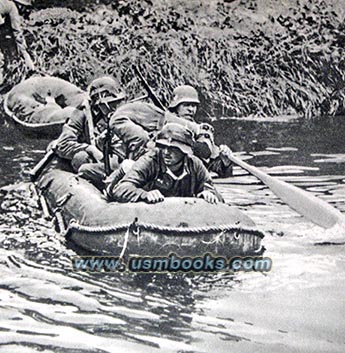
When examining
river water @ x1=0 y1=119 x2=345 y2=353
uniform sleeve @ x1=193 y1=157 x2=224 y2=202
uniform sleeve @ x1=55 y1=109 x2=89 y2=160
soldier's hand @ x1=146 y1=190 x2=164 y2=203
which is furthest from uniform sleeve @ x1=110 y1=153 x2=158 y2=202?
uniform sleeve @ x1=55 y1=109 x2=89 y2=160

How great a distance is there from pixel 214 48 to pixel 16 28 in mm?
1772

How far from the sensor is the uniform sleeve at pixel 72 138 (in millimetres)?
5332

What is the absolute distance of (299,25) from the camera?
6734 millimetres

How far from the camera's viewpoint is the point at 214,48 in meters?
6.74

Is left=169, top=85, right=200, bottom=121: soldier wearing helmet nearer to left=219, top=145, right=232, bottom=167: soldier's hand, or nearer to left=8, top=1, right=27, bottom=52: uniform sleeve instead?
left=219, top=145, right=232, bottom=167: soldier's hand

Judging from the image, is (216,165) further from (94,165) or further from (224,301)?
(224,301)

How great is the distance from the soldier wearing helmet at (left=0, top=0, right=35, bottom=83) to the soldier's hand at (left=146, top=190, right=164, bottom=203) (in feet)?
9.95

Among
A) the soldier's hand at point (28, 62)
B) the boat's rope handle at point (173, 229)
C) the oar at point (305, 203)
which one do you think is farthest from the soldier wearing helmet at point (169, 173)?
the soldier's hand at point (28, 62)

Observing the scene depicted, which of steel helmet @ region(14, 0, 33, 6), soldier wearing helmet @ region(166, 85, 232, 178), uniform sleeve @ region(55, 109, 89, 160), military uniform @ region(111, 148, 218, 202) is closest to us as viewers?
military uniform @ region(111, 148, 218, 202)

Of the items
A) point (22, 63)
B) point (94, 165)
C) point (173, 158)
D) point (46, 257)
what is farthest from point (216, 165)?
point (22, 63)

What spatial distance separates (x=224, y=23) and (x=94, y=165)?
2.38 meters

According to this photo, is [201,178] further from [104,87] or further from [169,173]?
[104,87]

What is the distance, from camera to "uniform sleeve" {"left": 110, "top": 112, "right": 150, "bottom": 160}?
16.9 feet

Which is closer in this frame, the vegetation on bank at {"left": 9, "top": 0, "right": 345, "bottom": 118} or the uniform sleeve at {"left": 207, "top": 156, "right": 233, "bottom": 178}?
the uniform sleeve at {"left": 207, "top": 156, "right": 233, "bottom": 178}
